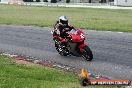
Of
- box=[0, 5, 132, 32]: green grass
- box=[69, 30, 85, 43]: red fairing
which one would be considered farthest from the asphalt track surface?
box=[0, 5, 132, 32]: green grass

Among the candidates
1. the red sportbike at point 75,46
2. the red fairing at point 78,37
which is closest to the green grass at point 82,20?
the red sportbike at point 75,46

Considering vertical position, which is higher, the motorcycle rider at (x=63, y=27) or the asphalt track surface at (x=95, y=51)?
the motorcycle rider at (x=63, y=27)

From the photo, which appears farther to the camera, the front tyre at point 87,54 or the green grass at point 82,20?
the green grass at point 82,20

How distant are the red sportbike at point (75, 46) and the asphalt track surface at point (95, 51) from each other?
0.77ft

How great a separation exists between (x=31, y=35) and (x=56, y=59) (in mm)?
8695

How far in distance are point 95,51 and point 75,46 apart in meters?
1.81

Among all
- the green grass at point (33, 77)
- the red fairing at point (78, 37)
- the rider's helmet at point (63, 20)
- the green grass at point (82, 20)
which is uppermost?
the rider's helmet at point (63, 20)

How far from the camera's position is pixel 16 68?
1237 cm

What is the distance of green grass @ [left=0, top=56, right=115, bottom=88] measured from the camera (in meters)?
10.0

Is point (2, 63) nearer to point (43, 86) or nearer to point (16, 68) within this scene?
point (16, 68)

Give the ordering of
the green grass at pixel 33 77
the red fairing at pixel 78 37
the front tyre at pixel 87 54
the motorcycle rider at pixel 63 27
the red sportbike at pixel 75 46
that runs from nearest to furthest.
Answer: the green grass at pixel 33 77
the front tyre at pixel 87 54
the red sportbike at pixel 75 46
the red fairing at pixel 78 37
the motorcycle rider at pixel 63 27

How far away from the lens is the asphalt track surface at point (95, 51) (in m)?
13.0

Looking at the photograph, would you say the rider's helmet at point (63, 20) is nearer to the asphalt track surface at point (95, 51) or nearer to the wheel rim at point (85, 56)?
the asphalt track surface at point (95, 51)

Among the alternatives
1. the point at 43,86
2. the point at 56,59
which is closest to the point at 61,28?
the point at 56,59
